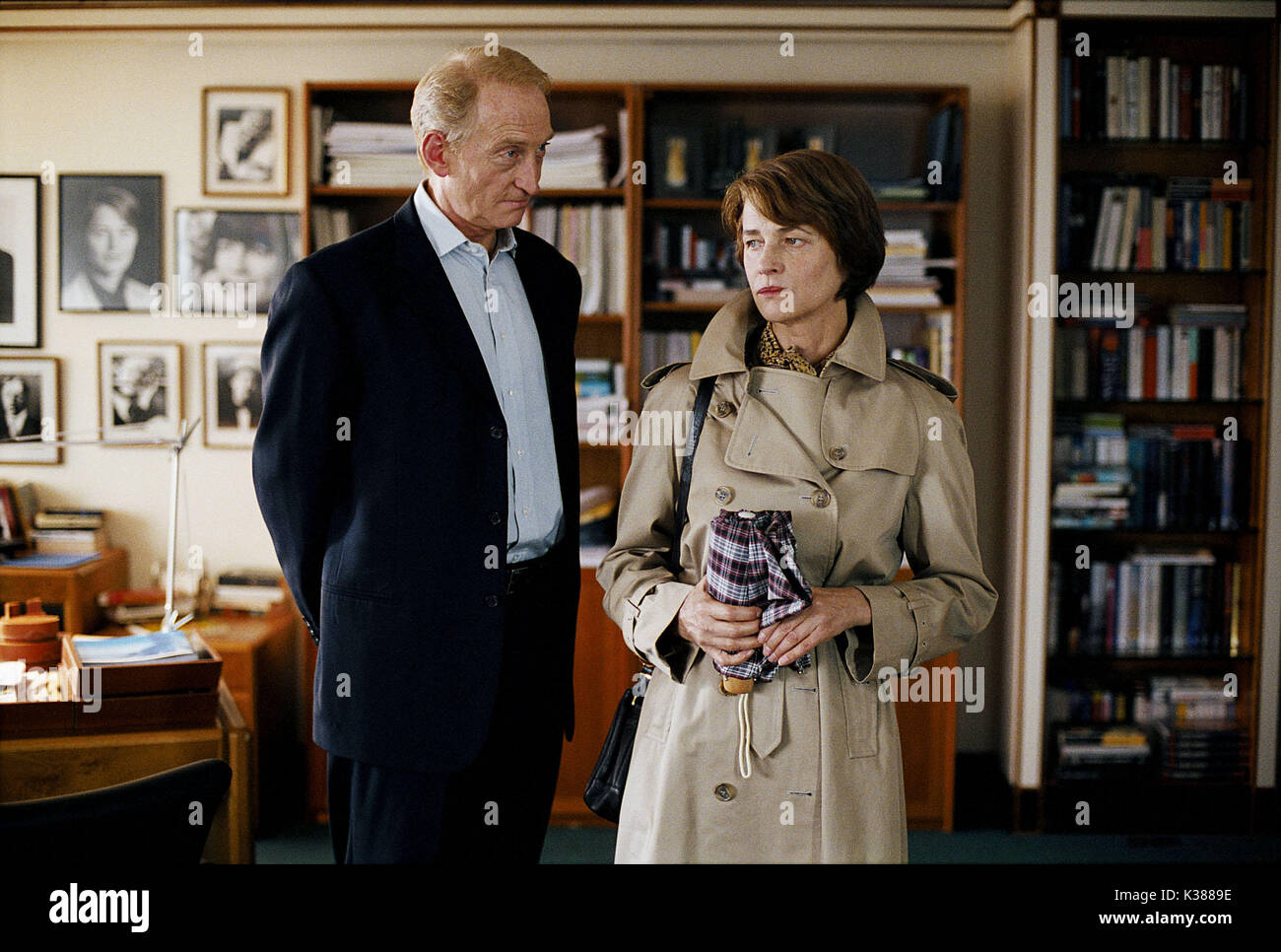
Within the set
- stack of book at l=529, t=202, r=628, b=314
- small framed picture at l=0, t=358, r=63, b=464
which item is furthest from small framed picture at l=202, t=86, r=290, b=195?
stack of book at l=529, t=202, r=628, b=314

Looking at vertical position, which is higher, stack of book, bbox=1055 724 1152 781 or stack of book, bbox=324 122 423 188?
stack of book, bbox=324 122 423 188

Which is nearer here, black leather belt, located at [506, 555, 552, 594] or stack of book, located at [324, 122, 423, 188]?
black leather belt, located at [506, 555, 552, 594]

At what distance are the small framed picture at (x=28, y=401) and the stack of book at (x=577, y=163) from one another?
1.92m

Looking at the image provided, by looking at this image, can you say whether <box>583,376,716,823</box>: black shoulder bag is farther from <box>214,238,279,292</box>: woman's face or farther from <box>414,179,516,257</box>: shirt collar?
<box>214,238,279,292</box>: woman's face

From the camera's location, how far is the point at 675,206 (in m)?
3.37

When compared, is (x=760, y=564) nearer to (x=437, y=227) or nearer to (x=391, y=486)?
(x=391, y=486)

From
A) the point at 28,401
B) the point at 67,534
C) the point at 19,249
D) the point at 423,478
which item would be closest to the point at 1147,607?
the point at 423,478

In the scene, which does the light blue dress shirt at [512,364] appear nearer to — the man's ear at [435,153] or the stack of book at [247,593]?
the man's ear at [435,153]

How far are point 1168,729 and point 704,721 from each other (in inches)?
103

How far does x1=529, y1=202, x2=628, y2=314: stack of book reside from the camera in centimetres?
337

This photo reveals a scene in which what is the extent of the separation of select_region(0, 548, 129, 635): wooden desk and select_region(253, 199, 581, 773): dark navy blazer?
210 cm

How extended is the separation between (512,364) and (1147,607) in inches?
107
